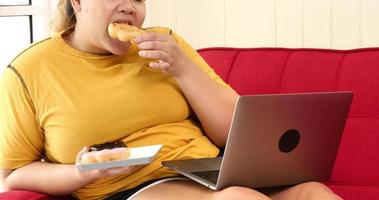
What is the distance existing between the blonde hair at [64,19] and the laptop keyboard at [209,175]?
552 mm

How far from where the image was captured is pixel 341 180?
1551 millimetres

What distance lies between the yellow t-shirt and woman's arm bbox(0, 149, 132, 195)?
26 mm

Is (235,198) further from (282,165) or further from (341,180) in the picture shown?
(341,180)

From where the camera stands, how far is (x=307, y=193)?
1.17m

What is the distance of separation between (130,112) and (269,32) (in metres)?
1.00

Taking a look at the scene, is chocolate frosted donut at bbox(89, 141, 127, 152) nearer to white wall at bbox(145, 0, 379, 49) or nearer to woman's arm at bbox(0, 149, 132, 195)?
woman's arm at bbox(0, 149, 132, 195)

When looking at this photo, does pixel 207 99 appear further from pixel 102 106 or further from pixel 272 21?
pixel 272 21

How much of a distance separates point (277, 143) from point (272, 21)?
3.62 feet

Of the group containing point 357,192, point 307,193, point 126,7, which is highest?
point 126,7

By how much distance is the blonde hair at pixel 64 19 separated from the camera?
1438 millimetres

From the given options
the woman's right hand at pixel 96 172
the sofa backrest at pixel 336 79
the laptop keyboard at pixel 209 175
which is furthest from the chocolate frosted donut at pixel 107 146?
the sofa backrest at pixel 336 79

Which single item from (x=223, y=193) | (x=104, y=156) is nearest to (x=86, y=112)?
(x=104, y=156)

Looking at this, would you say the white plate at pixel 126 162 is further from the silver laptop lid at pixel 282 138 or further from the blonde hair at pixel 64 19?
the blonde hair at pixel 64 19

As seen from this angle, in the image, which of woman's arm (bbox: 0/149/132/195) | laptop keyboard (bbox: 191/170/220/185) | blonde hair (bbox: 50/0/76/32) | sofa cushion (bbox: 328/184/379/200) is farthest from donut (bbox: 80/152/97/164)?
sofa cushion (bbox: 328/184/379/200)
